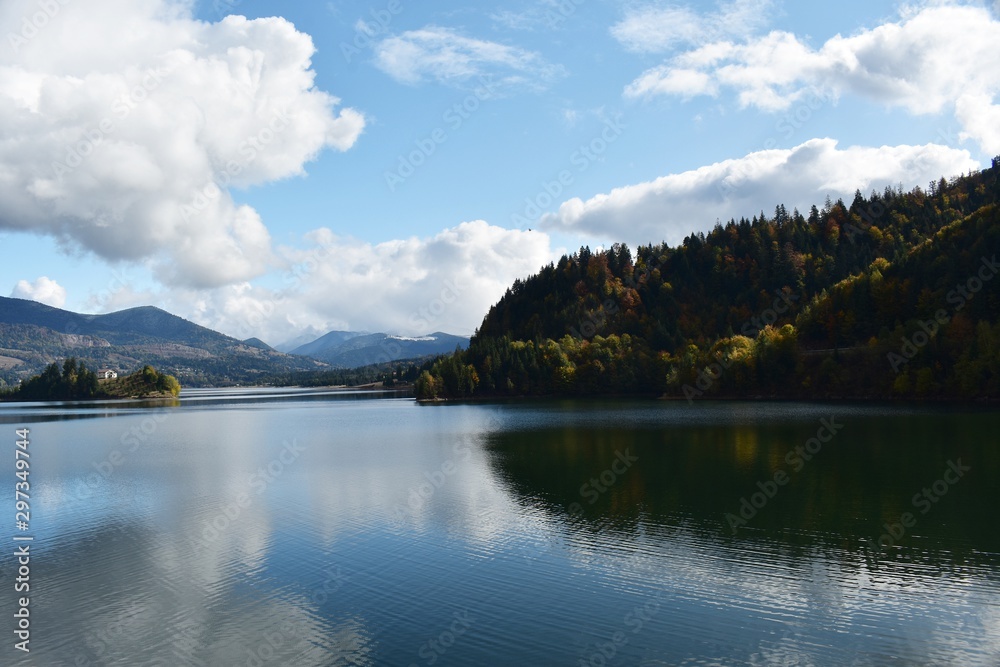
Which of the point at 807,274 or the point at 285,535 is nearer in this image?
the point at 285,535

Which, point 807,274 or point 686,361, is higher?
point 807,274

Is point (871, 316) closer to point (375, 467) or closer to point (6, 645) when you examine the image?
point (375, 467)

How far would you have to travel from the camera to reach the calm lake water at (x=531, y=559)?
713 inches

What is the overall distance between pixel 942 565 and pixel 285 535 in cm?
2767

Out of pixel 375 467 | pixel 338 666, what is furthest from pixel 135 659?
pixel 375 467

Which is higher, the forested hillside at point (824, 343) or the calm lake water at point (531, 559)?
the forested hillside at point (824, 343)

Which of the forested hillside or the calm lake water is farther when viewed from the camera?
the forested hillside

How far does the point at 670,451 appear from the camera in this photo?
174 feet

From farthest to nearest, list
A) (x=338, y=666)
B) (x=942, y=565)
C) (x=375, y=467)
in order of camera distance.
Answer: (x=375, y=467) → (x=942, y=565) → (x=338, y=666)

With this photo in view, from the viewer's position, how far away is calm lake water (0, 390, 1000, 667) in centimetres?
1811

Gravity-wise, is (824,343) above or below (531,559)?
above

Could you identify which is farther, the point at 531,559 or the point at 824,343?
the point at 824,343

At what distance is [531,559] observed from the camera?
2584cm

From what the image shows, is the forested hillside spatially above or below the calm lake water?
above
